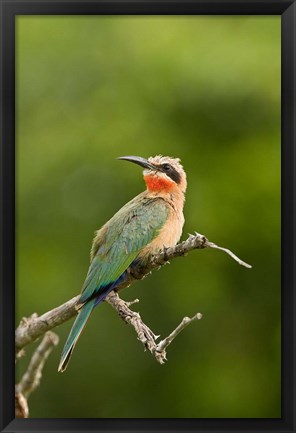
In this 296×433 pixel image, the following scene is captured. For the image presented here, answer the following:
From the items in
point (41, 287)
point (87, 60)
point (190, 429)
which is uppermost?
point (87, 60)

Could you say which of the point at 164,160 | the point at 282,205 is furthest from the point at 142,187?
the point at 282,205

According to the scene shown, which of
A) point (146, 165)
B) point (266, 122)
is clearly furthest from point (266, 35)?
point (146, 165)

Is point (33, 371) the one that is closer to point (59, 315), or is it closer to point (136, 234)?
point (59, 315)

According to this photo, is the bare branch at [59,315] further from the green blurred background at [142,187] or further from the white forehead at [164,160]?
the green blurred background at [142,187]

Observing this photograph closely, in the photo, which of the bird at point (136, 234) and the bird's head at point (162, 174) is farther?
the bird's head at point (162, 174)

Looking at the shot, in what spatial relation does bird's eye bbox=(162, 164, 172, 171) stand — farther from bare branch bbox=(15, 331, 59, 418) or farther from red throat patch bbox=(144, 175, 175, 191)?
A: bare branch bbox=(15, 331, 59, 418)

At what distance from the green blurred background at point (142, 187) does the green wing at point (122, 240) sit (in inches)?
23.2

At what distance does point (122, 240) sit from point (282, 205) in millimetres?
615

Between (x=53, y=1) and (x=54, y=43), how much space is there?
2.75 feet

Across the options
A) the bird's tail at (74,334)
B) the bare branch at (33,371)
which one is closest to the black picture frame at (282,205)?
the bare branch at (33,371)

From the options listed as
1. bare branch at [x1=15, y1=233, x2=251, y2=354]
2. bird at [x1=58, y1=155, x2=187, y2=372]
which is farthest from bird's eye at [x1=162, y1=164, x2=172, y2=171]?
bare branch at [x1=15, y1=233, x2=251, y2=354]

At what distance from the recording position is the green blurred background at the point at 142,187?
4387 millimetres

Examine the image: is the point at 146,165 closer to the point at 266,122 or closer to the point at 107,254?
the point at 107,254

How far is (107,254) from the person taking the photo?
3.57m
